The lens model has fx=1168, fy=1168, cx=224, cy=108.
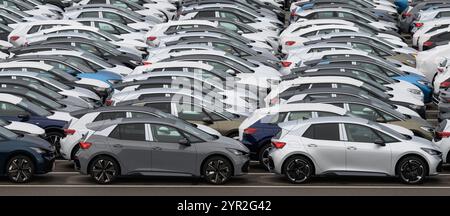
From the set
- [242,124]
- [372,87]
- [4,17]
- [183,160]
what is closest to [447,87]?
[372,87]

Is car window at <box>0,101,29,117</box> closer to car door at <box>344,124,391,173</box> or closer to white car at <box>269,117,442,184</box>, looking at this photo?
white car at <box>269,117,442,184</box>

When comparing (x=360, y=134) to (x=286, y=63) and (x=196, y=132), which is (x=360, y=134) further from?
(x=286, y=63)

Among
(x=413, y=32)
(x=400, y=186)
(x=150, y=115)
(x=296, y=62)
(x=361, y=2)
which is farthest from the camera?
(x=361, y=2)

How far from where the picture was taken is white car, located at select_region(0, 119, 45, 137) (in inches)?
951

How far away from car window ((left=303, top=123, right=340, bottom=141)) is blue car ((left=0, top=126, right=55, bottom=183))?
505cm

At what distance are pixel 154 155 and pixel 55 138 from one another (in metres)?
3.67

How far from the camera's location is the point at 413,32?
37.7 meters

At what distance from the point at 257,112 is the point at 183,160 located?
283 cm

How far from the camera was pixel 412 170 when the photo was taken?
22469 millimetres

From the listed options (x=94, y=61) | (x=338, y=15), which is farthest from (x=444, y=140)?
(x=338, y=15)

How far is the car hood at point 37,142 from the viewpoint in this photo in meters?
22.7

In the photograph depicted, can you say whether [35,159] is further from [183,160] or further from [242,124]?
[242,124]

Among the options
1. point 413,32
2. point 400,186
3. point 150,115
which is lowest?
point 400,186

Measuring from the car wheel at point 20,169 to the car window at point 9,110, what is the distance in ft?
9.57
